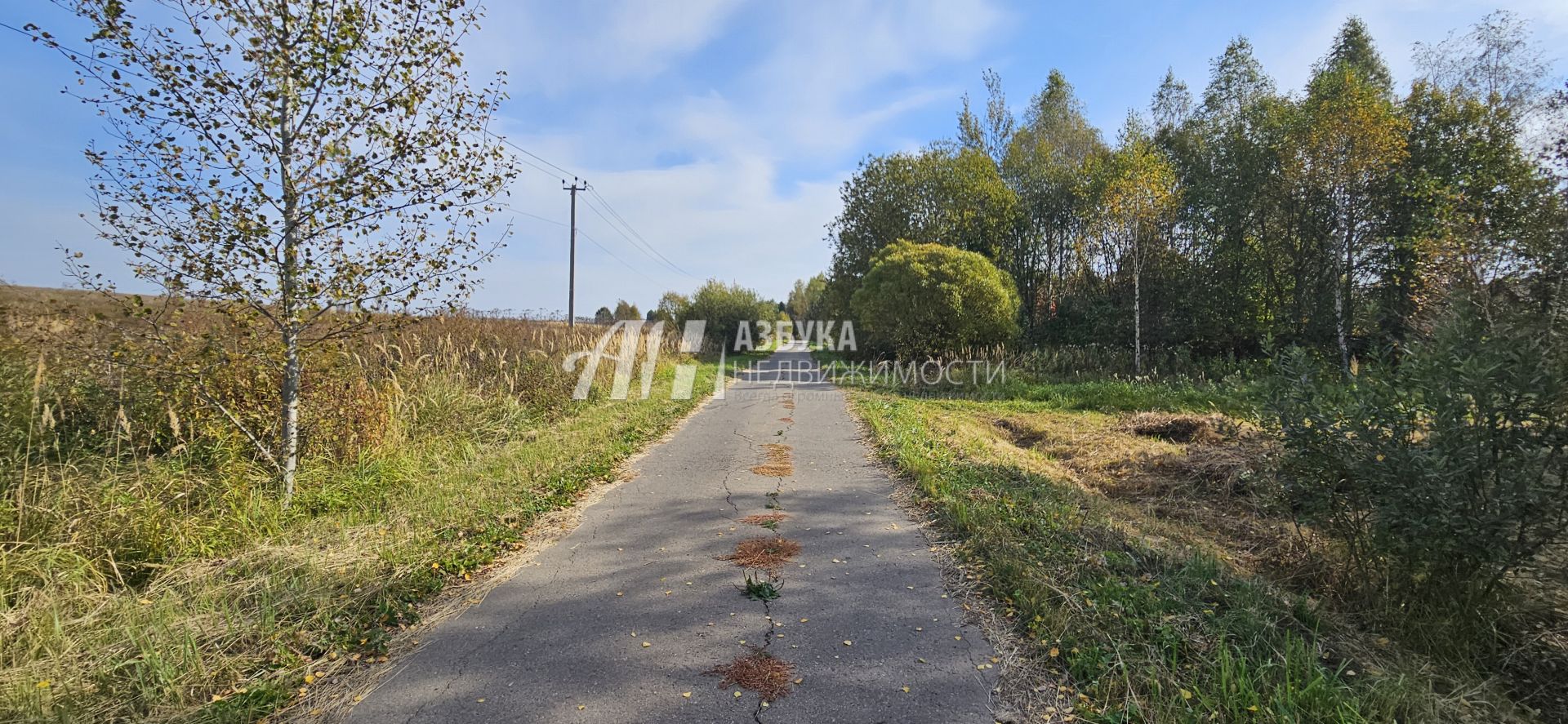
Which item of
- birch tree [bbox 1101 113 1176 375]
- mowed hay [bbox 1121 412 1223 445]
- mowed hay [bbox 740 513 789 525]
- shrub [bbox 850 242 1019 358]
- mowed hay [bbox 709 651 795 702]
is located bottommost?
mowed hay [bbox 709 651 795 702]

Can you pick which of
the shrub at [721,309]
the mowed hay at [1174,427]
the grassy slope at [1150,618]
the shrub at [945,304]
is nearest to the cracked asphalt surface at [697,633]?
the grassy slope at [1150,618]

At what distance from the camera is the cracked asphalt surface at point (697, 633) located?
98.2 inches

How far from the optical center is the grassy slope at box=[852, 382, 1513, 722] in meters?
2.40

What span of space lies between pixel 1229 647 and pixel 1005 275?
1751 cm

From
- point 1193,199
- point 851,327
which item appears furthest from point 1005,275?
point 851,327

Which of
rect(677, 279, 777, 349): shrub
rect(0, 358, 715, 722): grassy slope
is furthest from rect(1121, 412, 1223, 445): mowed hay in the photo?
rect(677, 279, 777, 349): shrub

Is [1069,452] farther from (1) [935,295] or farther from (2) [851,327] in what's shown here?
(2) [851,327]

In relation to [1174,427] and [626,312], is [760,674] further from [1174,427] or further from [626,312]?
[626,312]

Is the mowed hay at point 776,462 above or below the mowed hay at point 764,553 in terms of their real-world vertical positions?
above

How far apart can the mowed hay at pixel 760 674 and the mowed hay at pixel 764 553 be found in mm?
1091

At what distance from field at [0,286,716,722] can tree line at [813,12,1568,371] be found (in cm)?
1076

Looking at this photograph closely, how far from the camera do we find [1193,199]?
19.2m

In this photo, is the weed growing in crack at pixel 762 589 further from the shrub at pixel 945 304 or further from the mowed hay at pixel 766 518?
the shrub at pixel 945 304

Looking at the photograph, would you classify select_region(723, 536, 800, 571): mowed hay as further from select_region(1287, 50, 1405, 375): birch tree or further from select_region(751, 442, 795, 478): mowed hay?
select_region(1287, 50, 1405, 375): birch tree
